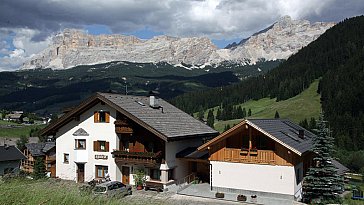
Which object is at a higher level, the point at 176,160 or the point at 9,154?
the point at 176,160

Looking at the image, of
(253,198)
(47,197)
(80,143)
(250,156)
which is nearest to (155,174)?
(80,143)

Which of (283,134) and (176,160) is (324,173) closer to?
(283,134)

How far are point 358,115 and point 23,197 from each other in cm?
15094

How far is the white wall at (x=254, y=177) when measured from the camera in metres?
28.9

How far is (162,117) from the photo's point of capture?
36.9 m

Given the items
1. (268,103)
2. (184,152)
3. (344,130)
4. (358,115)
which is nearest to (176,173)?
(184,152)

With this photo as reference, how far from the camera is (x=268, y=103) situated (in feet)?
655

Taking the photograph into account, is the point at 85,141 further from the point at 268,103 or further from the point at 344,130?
the point at 268,103

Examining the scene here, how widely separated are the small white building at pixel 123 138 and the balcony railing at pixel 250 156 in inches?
194

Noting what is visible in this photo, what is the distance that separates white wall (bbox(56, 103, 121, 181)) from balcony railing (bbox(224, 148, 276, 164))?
1093cm

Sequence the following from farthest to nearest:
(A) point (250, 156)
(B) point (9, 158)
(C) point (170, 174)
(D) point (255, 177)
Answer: (B) point (9, 158) → (C) point (170, 174) → (A) point (250, 156) → (D) point (255, 177)

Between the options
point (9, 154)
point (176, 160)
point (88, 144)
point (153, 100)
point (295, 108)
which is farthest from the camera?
point (295, 108)

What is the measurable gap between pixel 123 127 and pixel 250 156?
38.8 feet

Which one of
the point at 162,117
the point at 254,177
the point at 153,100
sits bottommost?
the point at 254,177
